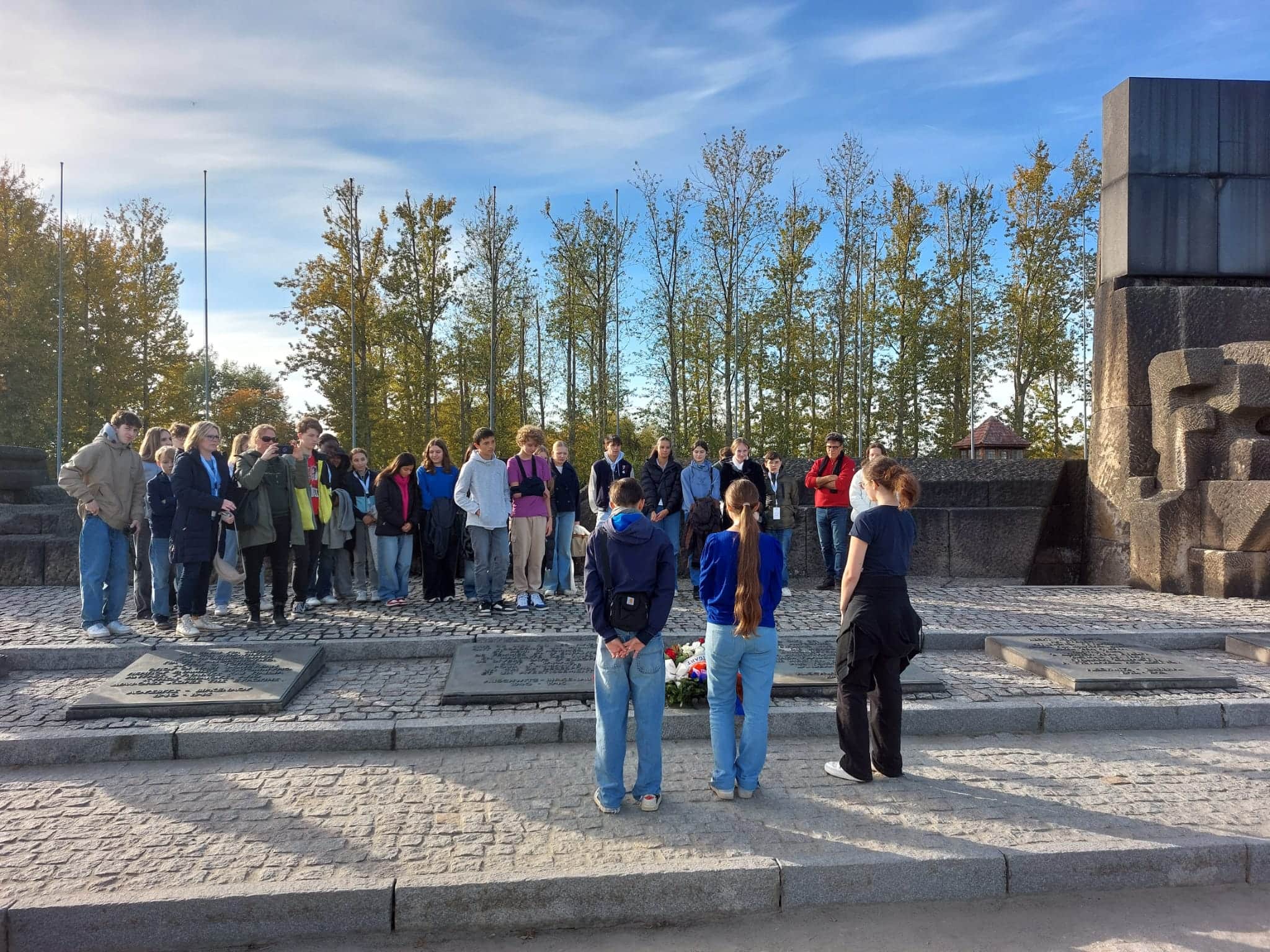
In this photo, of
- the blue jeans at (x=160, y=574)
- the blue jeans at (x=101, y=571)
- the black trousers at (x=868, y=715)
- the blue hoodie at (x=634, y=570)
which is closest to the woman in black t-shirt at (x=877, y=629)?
the black trousers at (x=868, y=715)

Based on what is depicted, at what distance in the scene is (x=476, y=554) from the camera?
28.5 ft

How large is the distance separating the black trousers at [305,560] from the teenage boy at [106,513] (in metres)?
1.47

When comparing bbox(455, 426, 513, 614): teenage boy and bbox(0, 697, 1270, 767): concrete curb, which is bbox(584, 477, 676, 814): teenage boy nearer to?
bbox(0, 697, 1270, 767): concrete curb

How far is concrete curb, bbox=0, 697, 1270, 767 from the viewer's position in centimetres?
482

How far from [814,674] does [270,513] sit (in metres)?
5.14

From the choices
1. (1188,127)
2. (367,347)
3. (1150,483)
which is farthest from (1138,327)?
(367,347)

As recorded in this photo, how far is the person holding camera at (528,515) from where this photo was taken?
28.9 feet

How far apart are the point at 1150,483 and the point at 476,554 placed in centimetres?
846

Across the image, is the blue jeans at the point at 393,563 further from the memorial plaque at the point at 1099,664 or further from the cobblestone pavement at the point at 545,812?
the memorial plaque at the point at 1099,664

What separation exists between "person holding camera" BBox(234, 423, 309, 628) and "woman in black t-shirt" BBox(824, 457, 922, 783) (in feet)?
18.4

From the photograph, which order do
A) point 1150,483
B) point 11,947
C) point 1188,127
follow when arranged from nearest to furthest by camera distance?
point 11,947 < point 1150,483 < point 1188,127

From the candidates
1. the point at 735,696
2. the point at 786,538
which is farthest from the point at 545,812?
the point at 786,538

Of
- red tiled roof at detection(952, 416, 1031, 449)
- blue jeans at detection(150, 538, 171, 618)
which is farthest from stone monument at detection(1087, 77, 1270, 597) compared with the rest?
blue jeans at detection(150, 538, 171, 618)

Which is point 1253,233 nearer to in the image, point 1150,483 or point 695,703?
point 1150,483
